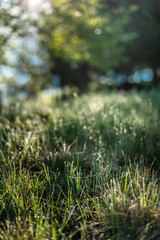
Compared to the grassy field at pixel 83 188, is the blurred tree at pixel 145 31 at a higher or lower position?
higher

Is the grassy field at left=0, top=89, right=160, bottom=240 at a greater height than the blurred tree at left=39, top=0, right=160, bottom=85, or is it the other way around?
the blurred tree at left=39, top=0, right=160, bottom=85

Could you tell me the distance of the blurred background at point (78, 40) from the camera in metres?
5.68

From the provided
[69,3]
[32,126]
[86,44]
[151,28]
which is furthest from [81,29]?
[32,126]

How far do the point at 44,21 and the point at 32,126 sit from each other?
541 cm

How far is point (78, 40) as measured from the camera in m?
8.30

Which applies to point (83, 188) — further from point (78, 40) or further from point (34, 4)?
point (78, 40)

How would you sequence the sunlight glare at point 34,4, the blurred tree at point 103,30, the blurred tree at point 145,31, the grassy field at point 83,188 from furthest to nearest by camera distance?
the blurred tree at point 145,31 < the blurred tree at point 103,30 < the sunlight glare at point 34,4 < the grassy field at point 83,188

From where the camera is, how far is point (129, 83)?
14.0m

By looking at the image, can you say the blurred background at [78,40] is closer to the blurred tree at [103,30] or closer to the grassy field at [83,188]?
the blurred tree at [103,30]

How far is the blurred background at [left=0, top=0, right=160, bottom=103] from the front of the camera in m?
5.68

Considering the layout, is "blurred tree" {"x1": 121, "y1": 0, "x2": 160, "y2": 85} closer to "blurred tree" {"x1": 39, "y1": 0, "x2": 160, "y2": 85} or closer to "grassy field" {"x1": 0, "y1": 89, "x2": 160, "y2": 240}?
"blurred tree" {"x1": 39, "y1": 0, "x2": 160, "y2": 85}

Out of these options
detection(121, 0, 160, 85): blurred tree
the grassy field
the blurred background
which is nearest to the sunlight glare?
the blurred background

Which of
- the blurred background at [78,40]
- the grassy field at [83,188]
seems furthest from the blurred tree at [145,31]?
the grassy field at [83,188]

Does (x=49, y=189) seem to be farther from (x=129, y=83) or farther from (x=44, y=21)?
(x=129, y=83)
